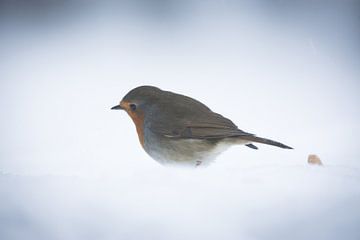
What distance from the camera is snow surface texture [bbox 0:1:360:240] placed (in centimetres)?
153

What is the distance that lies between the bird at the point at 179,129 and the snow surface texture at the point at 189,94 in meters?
0.10

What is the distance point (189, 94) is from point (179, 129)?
877 millimetres

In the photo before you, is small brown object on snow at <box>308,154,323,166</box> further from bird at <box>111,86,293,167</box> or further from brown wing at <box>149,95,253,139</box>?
brown wing at <box>149,95,253,139</box>

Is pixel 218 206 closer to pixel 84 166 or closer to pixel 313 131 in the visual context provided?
pixel 84 166

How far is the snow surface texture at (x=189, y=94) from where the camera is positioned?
153 cm

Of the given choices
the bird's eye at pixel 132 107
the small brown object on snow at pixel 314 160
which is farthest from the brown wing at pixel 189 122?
the small brown object on snow at pixel 314 160

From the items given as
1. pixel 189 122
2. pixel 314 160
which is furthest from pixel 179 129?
pixel 314 160

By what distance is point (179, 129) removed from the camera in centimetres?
251

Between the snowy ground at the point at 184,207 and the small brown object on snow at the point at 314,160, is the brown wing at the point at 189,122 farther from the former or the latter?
the snowy ground at the point at 184,207

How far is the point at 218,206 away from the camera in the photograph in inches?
61.7

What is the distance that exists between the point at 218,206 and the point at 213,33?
2602mm

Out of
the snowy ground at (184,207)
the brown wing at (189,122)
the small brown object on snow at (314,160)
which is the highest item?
the brown wing at (189,122)

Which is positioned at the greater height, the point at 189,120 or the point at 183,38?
the point at 183,38

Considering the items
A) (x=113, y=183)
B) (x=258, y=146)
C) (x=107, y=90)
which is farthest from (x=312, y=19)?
(x=113, y=183)
